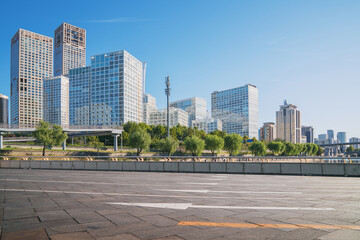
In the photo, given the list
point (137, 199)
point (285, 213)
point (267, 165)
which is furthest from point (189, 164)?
point (285, 213)

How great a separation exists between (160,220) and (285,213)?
291cm

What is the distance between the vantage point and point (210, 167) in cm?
2191

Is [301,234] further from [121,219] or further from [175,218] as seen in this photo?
[121,219]

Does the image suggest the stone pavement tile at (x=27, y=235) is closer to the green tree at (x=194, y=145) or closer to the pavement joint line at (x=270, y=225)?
the pavement joint line at (x=270, y=225)

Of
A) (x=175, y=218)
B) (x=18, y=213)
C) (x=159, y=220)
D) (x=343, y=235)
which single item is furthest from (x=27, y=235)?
(x=343, y=235)

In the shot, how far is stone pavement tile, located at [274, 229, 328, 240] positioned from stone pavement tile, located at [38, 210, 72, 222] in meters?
4.25

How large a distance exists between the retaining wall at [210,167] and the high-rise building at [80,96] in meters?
155

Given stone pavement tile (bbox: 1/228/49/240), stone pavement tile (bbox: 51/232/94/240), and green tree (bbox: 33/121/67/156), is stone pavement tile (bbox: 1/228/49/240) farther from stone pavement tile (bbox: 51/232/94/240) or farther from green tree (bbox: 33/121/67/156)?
green tree (bbox: 33/121/67/156)

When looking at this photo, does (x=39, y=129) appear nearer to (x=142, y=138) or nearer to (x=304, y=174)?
(x=142, y=138)

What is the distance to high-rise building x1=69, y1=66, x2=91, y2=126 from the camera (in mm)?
177875

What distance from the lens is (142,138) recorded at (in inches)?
2506

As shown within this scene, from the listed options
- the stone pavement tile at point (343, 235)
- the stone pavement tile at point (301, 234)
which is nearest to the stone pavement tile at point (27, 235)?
the stone pavement tile at point (301, 234)

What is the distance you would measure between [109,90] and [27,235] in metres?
171

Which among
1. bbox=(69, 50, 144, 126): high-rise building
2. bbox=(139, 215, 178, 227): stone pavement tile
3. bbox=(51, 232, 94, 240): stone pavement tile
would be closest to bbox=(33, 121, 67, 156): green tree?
bbox=(139, 215, 178, 227): stone pavement tile
